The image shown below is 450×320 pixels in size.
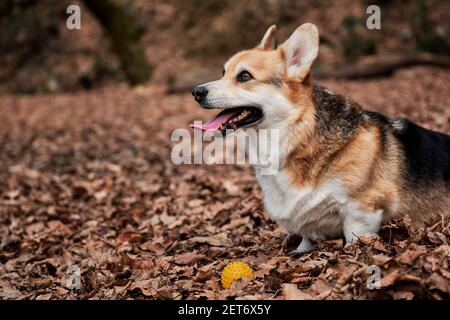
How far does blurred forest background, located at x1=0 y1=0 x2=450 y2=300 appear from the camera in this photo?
3.38 metres

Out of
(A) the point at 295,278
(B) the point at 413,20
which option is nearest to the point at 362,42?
(B) the point at 413,20

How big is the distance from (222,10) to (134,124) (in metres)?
8.70

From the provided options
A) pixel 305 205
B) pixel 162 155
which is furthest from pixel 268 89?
pixel 162 155

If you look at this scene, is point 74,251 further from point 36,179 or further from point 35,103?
point 35,103

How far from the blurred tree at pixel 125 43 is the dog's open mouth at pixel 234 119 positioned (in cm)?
1162

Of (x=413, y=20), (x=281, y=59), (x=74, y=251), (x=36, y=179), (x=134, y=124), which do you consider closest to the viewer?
(x=281, y=59)

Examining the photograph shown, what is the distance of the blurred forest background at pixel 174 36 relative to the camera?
14.6 meters

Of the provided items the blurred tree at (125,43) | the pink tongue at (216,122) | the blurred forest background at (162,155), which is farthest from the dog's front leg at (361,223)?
the blurred tree at (125,43)

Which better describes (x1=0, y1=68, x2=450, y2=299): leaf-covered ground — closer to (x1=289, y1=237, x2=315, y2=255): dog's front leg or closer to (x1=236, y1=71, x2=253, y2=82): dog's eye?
(x1=289, y1=237, x2=315, y2=255): dog's front leg

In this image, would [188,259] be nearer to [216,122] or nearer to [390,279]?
[216,122]

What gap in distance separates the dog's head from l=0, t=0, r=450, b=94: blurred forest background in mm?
9786

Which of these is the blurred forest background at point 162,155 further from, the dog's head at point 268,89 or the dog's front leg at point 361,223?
the dog's head at point 268,89

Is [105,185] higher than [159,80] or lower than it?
lower

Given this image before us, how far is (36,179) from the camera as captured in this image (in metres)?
7.48
